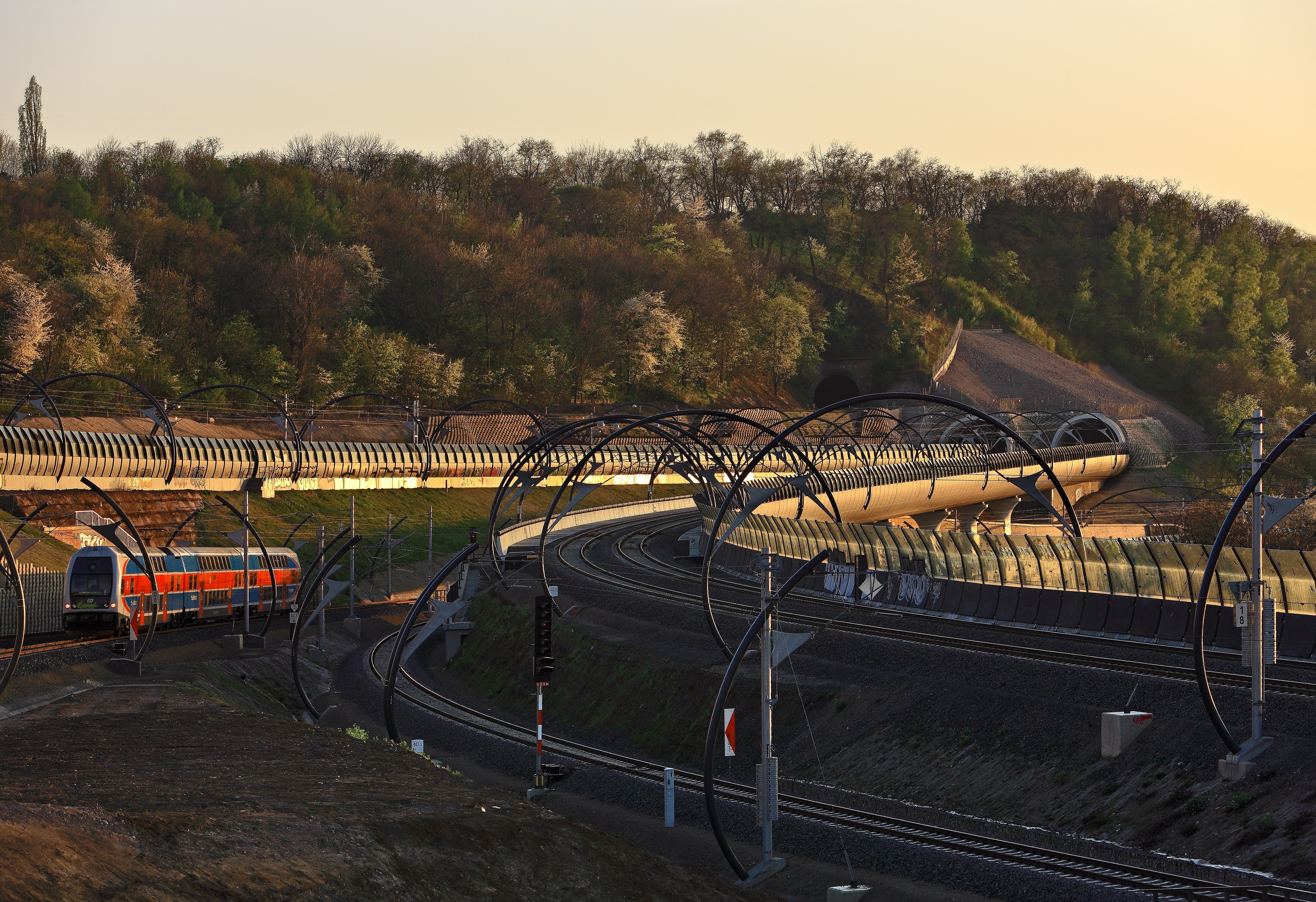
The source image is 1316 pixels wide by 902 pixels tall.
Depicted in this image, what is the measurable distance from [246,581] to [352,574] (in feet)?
21.3

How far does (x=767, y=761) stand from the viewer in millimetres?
24281

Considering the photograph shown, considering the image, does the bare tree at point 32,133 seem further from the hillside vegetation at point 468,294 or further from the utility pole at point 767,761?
the utility pole at point 767,761

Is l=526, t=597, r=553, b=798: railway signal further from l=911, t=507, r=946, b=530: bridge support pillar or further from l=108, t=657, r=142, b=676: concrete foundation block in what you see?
l=911, t=507, r=946, b=530: bridge support pillar

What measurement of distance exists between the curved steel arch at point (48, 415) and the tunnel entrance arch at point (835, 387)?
99.3 meters

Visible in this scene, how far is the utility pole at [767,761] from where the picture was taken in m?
24.2

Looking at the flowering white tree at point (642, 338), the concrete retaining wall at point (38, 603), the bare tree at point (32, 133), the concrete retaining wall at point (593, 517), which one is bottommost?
the concrete retaining wall at point (593, 517)

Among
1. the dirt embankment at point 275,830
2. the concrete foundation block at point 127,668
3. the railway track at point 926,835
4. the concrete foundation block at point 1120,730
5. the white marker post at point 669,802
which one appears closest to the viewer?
the dirt embankment at point 275,830

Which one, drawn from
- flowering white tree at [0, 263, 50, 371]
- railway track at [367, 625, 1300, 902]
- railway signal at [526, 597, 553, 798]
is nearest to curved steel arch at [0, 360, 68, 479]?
flowering white tree at [0, 263, 50, 371]

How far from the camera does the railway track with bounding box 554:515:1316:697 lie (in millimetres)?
29484

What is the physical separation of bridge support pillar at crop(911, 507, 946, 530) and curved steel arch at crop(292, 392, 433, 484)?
38343 mm

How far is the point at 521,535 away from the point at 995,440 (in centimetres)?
7739

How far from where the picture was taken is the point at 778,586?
52.8 m

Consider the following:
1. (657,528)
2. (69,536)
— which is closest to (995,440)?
(657,528)

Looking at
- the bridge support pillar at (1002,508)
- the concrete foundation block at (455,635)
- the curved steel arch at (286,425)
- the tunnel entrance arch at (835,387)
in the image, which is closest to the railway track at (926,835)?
the concrete foundation block at (455,635)
